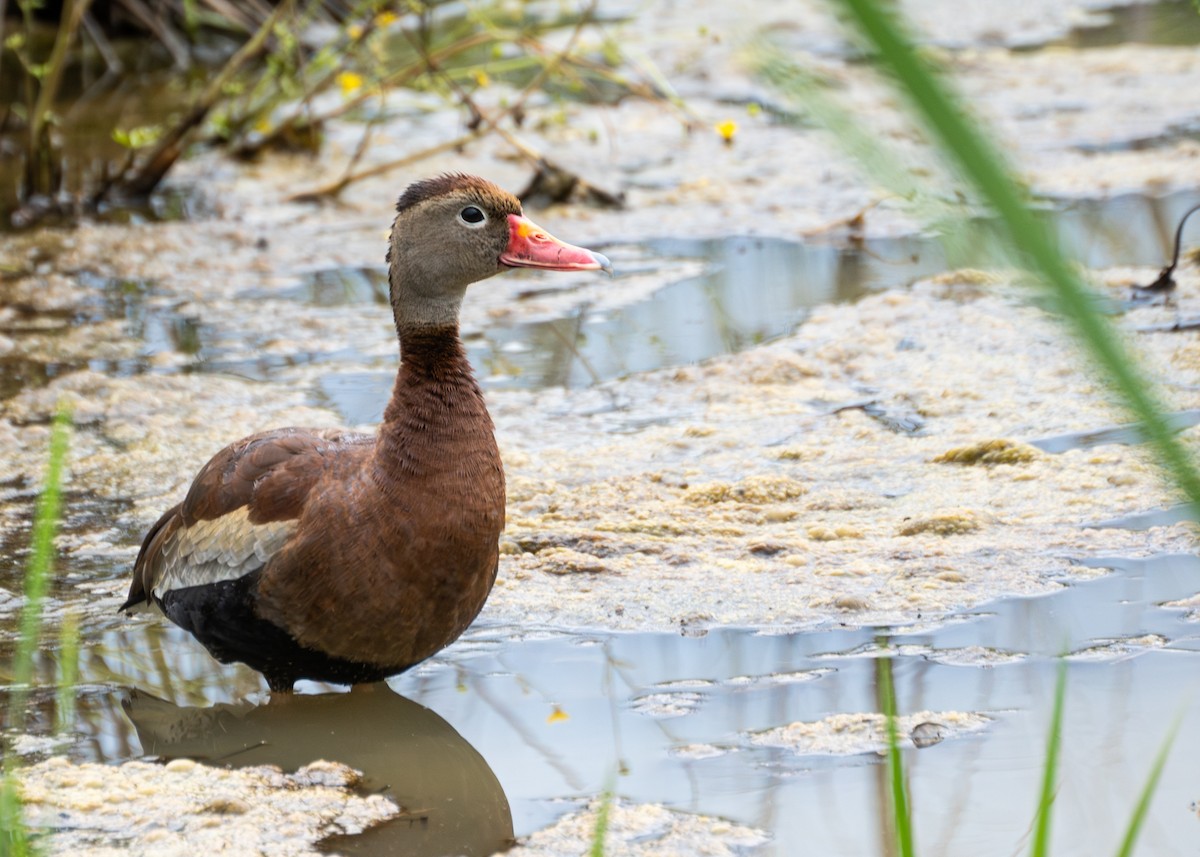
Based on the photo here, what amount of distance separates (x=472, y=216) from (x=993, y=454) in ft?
6.80

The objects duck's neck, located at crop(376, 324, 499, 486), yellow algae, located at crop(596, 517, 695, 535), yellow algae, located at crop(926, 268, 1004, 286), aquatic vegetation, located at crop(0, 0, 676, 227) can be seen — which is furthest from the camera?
aquatic vegetation, located at crop(0, 0, 676, 227)

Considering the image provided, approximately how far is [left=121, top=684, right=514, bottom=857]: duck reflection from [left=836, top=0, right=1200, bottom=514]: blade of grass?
256 centimetres

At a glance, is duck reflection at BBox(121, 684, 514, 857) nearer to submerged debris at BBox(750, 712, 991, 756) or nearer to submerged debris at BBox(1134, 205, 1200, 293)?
submerged debris at BBox(750, 712, 991, 756)

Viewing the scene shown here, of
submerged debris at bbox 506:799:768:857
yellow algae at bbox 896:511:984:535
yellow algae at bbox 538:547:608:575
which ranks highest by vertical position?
yellow algae at bbox 896:511:984:535

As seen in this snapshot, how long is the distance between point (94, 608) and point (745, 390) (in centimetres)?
262

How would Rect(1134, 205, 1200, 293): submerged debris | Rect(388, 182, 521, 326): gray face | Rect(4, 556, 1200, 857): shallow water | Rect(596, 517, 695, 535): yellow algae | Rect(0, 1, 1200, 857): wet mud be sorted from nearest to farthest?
Rect(4, 556, 1200, 857): shallow water
Rect(0, 1, 1200, 857): wet mud
Rect(388, 182, 521, 326): gray face
Rect(596, 517, 695, 535): yellow algae
Rect(1134, 205, 1200, 293): submerged debris

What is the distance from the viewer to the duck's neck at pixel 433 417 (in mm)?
3426

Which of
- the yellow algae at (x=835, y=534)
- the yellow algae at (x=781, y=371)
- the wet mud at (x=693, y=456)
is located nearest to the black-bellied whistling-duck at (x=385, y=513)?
the wet mud at (x=693, y=456)

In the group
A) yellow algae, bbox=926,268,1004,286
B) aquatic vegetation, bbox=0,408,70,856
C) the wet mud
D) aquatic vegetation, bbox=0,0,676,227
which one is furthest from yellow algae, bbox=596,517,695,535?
aquatic vegetation, bbox=0,0,676,227

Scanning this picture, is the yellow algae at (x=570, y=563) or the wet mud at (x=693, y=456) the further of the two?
the yellow algae at (x=570, y=563)

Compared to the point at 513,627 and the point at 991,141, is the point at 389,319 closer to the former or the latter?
the point at 513,627

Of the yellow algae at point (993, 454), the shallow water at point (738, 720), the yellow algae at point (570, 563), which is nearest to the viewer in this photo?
the shallow water at point (738, 720)

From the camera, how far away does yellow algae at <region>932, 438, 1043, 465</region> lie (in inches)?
188

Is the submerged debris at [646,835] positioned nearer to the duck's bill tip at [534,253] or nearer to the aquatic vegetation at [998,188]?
the duck's bill tip at [534,253]
